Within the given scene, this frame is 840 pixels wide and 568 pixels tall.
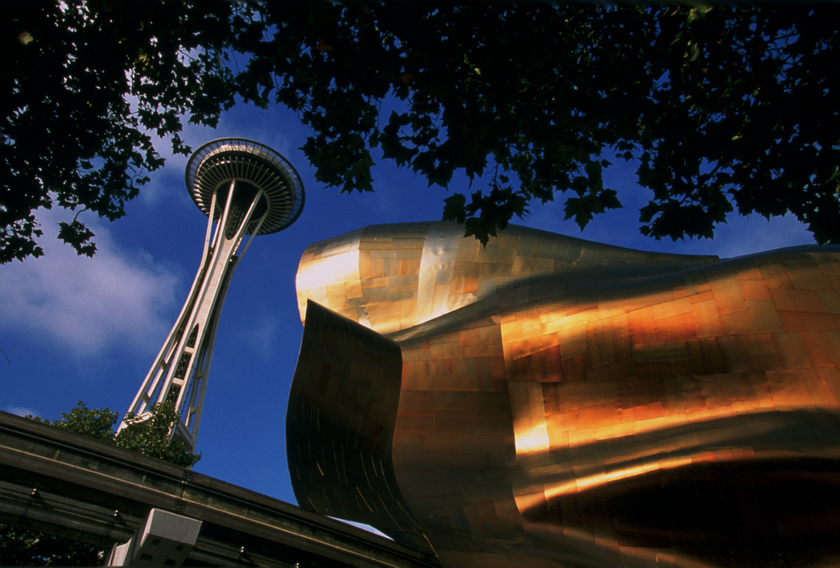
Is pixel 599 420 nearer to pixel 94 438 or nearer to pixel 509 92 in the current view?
pixel 509 92

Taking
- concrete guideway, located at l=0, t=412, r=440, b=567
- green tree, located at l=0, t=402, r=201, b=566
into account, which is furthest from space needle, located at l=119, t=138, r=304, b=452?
concrete guideway, located at l=0, t=412, r=440, b=567

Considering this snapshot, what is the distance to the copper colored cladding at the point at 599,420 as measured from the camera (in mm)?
5652

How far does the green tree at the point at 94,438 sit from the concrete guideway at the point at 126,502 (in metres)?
5.65

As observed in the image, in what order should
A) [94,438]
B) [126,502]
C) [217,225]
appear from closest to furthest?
[126,502], [94,438], [217,225]

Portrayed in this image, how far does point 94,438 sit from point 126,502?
813cm

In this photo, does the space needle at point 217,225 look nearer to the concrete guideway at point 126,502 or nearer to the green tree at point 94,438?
the green tree at point 94,438

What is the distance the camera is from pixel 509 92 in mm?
4844

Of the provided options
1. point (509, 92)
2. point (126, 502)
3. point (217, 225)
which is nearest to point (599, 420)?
point (509, 92)

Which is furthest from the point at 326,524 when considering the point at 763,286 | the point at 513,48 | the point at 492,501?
the point at 513,48

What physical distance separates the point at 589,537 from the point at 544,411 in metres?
1.62

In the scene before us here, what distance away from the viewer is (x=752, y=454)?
221 inches

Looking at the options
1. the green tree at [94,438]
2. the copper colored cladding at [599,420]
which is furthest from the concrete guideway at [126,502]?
the green tree at [94,438]

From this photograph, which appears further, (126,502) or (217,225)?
(217,225)

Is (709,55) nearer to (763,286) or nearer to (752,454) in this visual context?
(763,286)
